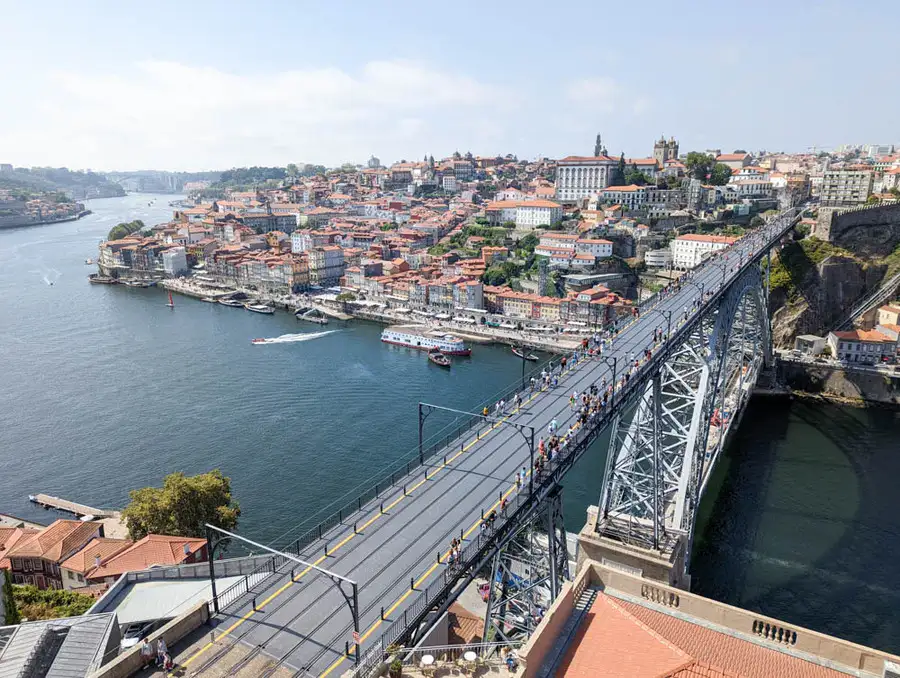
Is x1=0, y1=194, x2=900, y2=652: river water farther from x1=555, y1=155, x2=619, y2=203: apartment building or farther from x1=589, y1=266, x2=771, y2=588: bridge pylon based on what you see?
x1=555, y1=155, x2=619, y2=203: apartment building

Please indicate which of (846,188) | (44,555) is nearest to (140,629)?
(44,555)

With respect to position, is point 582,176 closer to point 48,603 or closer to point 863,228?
point 863,228

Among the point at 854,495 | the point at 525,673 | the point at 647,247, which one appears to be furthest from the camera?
the point at 647,247

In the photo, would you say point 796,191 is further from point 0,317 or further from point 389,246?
point 0,317

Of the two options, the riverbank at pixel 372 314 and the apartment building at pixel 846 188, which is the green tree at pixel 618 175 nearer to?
the apartment building at pixel 846 188

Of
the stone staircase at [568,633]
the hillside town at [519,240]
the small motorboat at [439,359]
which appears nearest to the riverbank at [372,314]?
the hillside town at [519,240]

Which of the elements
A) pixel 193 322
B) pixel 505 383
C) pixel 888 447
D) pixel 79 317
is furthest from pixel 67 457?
pixel 888 447
